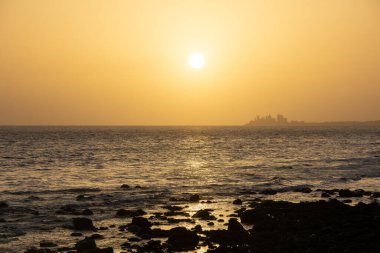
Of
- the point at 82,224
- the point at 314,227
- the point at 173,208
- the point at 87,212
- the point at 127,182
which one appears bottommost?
the point at 127,182

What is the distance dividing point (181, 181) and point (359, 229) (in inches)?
1222

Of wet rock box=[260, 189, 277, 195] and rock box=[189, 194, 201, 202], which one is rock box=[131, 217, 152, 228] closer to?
rock box=[189, 194, 201, 202]

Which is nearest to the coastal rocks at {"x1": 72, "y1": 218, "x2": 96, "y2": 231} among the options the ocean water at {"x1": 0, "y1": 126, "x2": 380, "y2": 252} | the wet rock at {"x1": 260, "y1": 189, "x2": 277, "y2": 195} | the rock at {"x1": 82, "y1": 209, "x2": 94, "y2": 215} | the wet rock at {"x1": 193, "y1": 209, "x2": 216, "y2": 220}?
the ocean water at {"x1": 0, "y1": 126, "x2": 380, "y2": 252}

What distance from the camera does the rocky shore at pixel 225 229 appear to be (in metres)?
23.0

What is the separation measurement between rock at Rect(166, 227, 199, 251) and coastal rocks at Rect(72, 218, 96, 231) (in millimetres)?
6335

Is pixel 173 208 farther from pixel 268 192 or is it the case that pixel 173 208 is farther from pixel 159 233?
pixel 268 192

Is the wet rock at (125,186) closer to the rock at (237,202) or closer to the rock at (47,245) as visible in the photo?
the rock at (237,202)

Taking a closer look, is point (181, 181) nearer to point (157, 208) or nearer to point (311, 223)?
point (157, 208)

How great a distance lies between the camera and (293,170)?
6638 cm

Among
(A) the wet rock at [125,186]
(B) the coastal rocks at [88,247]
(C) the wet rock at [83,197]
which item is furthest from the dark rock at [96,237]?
(A) the wet rock at [125,186]

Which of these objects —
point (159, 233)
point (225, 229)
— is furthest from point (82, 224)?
point (225, 229)

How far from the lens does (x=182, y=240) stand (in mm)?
24531

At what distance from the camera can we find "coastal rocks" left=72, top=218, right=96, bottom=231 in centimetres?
2881

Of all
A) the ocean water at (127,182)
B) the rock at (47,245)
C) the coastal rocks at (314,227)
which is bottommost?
the ocean water at (127,182)
